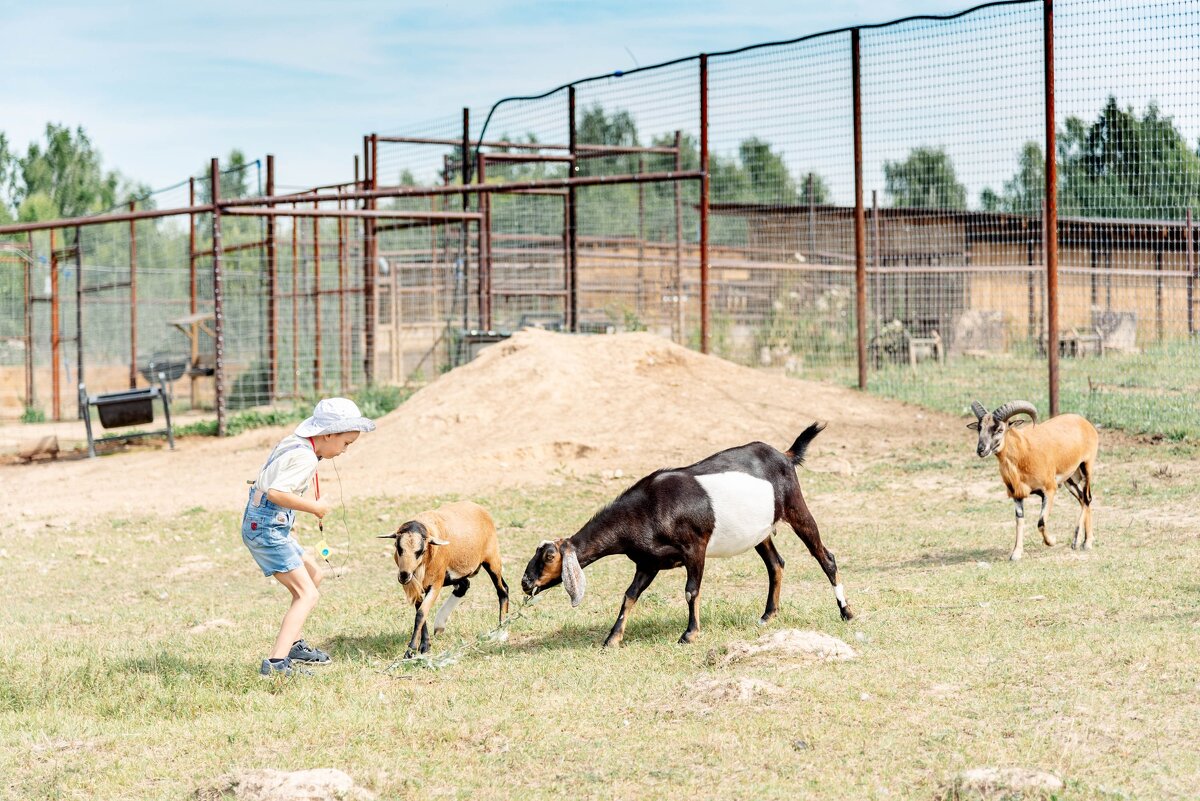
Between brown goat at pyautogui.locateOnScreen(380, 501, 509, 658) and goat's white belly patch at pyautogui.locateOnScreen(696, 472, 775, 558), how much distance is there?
1.31 metres

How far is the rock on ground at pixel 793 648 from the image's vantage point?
5914 millimetres

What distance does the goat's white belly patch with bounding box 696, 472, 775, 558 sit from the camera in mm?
6742

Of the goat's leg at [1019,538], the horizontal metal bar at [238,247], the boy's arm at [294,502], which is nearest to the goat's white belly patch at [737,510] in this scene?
the boy's arm at [294,502]

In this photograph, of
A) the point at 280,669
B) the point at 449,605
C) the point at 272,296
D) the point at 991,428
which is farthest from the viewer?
the point at 272,296

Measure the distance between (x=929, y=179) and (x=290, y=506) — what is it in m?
11.9

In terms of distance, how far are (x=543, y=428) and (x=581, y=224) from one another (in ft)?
81.9

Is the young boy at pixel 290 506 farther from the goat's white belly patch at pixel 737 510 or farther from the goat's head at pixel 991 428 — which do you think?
the goat's head at pixel 991 428

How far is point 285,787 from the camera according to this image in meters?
4.37

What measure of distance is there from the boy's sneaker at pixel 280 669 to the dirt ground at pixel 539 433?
5.66 m

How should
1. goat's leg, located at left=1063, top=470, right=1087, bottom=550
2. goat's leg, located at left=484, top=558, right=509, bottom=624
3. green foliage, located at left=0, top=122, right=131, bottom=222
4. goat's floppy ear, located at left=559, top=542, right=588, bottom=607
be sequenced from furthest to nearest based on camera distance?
green foliage, located at left=0, top=122, right=131, bottom=222 → goat's leg, located at left=1063, top=470, right=1087, bottom=550 → goat's leg, located at left=484, top=558, right=509, bottom=624 → goat's floppy ear, located at left=559, top=542, right=588, bottom=607

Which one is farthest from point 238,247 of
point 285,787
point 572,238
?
point 285,787

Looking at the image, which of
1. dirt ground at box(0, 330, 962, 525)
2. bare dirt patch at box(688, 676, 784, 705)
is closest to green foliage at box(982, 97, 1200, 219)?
dirt ground at box(0, 330, 962, 525)

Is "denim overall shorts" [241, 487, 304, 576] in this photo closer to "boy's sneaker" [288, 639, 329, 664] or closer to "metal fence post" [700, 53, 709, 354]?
"boy's sneaker" [288, 639, 329, 664]

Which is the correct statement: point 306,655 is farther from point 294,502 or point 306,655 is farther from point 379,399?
point 379,399
